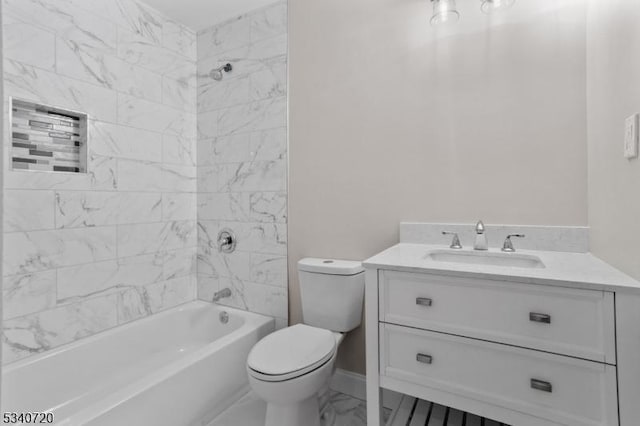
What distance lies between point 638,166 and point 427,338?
89 cm

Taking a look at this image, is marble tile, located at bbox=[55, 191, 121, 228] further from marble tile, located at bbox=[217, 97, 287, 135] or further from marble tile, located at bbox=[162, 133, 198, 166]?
marble tile, located at bbox=[217, 97, 287, 135]

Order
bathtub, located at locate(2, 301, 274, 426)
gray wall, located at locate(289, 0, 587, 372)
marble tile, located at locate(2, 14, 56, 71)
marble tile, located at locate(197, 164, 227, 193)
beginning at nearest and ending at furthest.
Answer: bathtub, located at locate(2, 301, 274, 426) < gray wall, located at locate(289, 0, 587, 372) < marble tile, located at locate(2, 14, 56, 71) < marble tile, located at locate(197, 164, 227, 193)

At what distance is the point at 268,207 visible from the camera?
7.84ft

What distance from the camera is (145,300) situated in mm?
2373

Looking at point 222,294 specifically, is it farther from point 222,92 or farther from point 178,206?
point 222,92

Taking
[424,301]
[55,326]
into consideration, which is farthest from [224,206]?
[424,301]

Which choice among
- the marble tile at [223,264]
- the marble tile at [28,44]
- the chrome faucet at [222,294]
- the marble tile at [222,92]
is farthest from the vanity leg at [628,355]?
the marble tile at [28,44]

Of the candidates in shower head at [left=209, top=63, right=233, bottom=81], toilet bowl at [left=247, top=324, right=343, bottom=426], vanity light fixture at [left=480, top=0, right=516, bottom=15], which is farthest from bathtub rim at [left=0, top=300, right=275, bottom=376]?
vanity light fixture at [left=480, top=0, right=516, bottom=15]

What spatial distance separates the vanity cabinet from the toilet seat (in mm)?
307

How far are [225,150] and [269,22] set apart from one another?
907 millimetres

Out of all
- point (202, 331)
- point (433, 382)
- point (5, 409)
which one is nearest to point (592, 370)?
point (433, 382)

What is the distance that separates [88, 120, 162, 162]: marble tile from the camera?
6.88ft

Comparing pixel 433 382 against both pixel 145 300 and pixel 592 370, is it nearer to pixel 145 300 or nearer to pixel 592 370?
pixel 592 370

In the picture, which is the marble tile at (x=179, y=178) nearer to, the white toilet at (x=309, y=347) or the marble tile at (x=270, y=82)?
the marble tile at (x=270, y=82)
